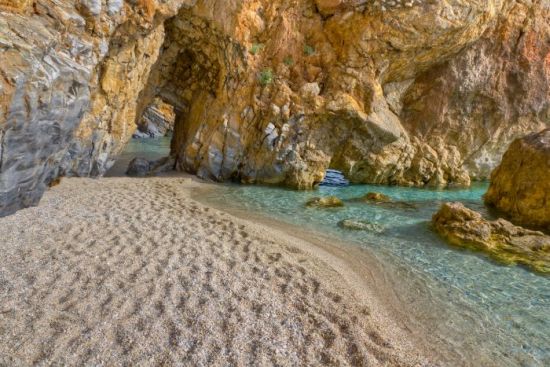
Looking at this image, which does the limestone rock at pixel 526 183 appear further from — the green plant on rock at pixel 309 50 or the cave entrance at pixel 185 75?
the cave entrance at pixel 185 75

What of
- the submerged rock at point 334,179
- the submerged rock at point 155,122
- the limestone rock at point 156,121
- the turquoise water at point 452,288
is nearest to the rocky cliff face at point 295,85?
the submerged rock at point 334,179

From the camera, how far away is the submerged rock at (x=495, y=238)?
22.7ft

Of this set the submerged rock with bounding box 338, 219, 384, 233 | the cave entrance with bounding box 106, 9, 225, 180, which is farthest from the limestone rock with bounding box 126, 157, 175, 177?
the submerged rock with bounding box 338, 219, 384, 233

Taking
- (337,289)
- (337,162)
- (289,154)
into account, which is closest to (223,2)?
(289,154)

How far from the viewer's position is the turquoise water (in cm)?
418

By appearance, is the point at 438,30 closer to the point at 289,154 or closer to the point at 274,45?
the point at 274,45

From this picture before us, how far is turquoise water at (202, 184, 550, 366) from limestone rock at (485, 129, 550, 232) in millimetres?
2808

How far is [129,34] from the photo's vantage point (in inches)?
391

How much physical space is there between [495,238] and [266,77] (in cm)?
978

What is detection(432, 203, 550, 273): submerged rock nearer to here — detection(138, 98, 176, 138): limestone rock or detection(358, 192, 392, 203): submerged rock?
detection(358, 192, 392, 203): submerged rock

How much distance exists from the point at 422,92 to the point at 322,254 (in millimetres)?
14284

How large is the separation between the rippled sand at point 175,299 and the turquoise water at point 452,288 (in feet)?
2.31

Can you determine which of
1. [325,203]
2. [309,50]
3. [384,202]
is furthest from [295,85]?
[384,202]

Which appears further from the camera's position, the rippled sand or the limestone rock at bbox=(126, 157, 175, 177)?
the limestone rock at bbox=(126, 157, 175, 177)
